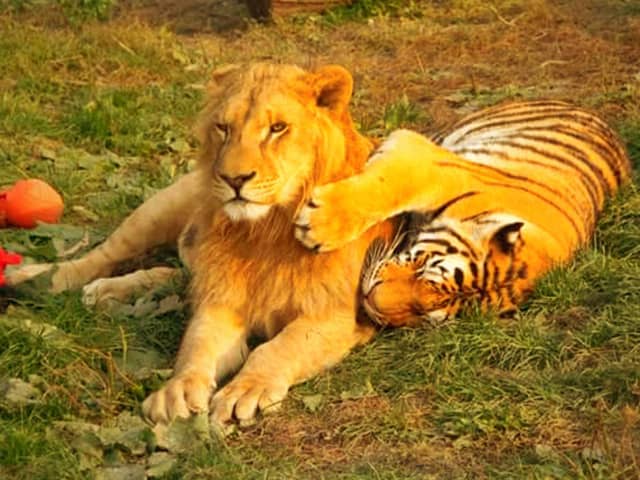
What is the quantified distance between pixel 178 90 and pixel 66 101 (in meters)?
0.68

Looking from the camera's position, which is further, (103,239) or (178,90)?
(178,90)

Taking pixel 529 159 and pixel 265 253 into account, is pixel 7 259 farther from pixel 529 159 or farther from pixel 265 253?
pixel 529 159

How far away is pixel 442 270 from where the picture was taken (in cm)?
434

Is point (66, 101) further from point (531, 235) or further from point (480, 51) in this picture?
point (531, 235)

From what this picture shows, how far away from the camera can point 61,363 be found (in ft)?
14.2

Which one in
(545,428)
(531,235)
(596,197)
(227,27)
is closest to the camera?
(545,428)

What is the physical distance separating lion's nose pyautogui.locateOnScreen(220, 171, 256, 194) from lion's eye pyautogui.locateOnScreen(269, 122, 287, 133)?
0.57ft

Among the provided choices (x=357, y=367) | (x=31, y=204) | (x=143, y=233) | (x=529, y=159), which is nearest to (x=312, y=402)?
(x=357, y=367)

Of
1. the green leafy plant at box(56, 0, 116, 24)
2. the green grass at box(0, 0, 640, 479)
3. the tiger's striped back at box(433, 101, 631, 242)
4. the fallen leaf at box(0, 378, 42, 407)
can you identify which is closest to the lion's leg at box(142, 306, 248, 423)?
the green grass at box(0, 0, 640, 479)

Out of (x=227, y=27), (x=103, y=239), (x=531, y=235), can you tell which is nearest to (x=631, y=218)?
(x=531, y=235)

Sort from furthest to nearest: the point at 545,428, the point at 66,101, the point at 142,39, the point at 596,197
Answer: the point at 142,39
the point at 66,101
the point at 596,197
the point at 545,428

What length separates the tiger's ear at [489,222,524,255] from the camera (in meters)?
4.42

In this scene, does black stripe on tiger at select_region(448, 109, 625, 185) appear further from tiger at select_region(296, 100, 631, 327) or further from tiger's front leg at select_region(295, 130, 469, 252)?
tiger's front leg at select_region(295, 130, 469, 252)

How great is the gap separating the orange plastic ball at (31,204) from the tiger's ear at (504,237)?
2.22m
